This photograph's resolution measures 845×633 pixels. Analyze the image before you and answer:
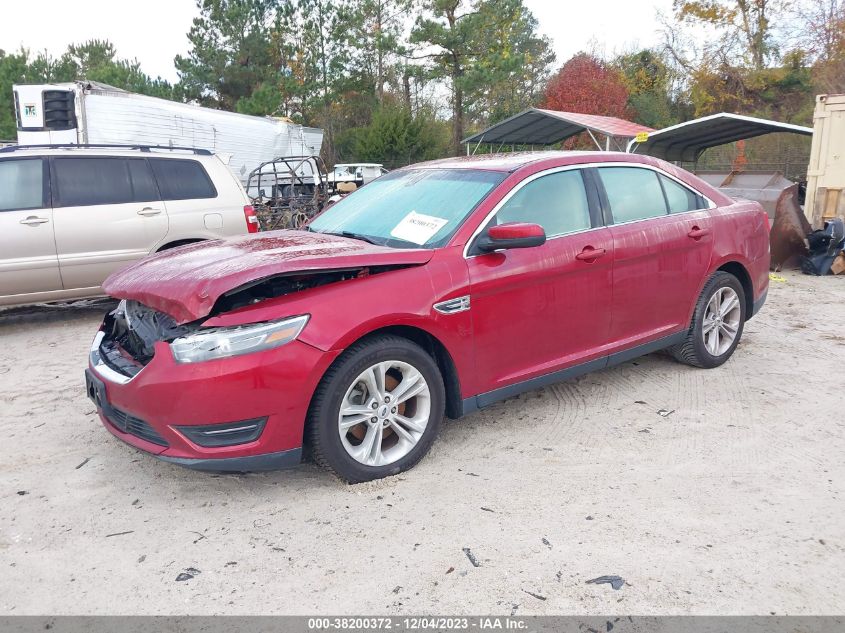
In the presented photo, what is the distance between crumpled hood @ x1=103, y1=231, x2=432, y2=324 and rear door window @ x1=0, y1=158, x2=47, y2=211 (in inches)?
133

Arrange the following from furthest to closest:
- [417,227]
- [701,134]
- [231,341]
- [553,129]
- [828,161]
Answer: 1. [553,129]
2. [701,134]
3. [828,161]
4. [417,227]
5. [231,341]

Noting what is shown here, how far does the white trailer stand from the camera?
1211 centimetres

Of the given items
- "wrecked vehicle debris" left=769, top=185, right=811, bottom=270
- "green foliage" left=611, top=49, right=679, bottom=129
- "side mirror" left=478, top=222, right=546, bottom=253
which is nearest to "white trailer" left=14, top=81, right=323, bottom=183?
"side mirror" left=478, top=222, right=546, bottom=253

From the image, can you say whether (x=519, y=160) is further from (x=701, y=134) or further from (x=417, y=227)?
(x=701, y=134)

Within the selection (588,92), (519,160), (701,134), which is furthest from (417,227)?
(588,92)

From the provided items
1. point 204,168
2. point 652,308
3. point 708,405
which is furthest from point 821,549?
point 204,168

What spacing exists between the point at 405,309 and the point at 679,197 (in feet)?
8.32

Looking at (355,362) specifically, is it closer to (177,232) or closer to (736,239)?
(736,239)

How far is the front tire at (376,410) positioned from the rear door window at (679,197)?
2.34 meters

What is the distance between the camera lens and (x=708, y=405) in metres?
4.43

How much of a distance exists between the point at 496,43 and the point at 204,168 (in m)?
24.7

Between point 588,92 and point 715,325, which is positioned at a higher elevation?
point 588,92

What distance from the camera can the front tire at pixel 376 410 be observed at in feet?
10.4

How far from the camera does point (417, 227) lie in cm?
388
